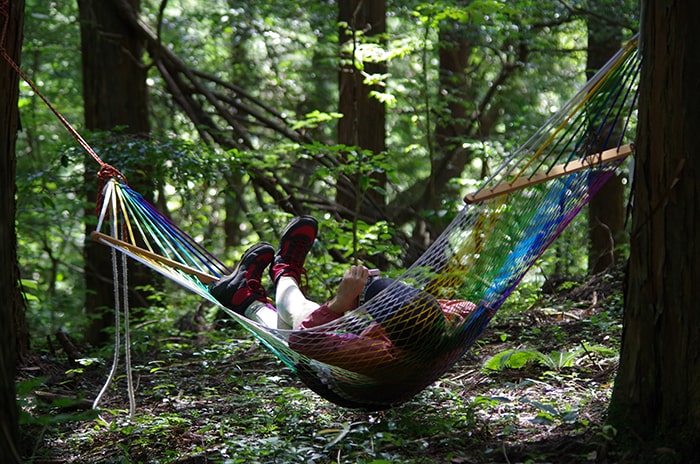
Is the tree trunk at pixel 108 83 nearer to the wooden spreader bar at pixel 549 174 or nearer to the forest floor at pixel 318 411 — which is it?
the forest floor at pixel 318 411

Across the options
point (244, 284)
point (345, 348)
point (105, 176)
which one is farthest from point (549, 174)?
point (105, 176)

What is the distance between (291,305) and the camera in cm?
221

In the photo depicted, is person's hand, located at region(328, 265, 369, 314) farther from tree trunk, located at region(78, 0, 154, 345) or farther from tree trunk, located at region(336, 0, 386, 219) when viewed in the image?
tree trunk, located at region(78, 0, 154, 345)

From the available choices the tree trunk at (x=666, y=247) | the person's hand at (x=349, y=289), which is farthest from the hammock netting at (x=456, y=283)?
the tree trunk at (x=666, y=247)

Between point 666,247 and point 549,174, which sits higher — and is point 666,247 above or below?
below

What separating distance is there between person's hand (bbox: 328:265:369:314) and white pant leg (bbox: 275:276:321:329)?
5.9 inches

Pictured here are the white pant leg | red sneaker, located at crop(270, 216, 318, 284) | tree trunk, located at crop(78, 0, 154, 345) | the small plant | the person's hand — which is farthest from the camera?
tree trunk, located at crop(78, 0, 154, 345)

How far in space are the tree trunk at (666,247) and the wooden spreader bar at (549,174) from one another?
0.46 metres

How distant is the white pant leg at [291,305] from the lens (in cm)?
216

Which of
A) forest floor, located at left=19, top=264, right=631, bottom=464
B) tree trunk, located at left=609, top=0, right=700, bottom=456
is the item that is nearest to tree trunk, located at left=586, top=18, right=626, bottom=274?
forest floor, located at left=19, top=264, right=631, bottom=464

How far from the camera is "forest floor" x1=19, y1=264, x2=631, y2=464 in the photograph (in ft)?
5.33

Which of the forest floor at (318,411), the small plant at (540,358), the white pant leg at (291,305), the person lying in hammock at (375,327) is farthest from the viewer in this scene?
the small plant at (540,358)

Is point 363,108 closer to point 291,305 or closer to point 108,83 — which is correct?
point 108,83

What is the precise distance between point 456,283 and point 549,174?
0.41 metres
